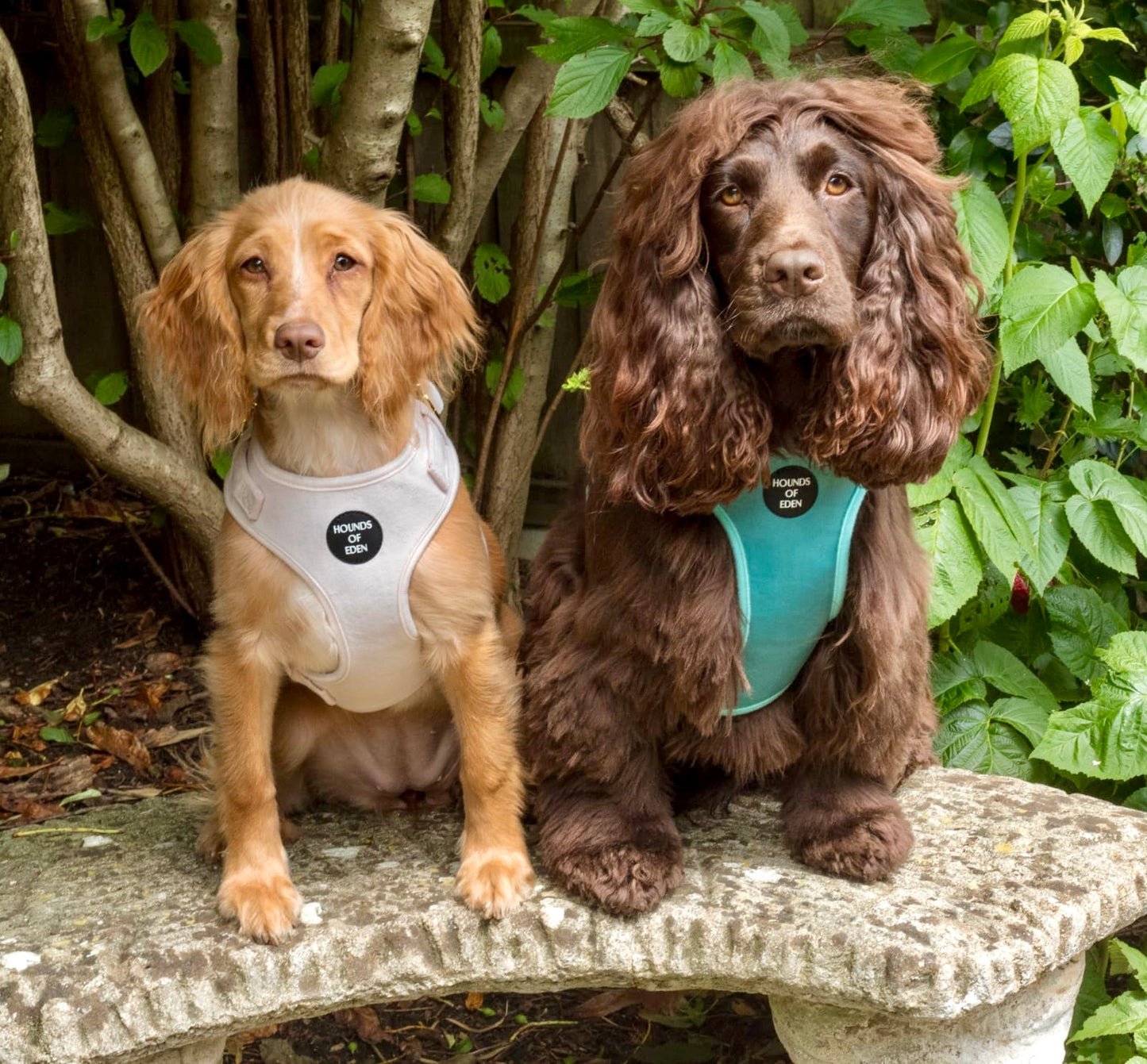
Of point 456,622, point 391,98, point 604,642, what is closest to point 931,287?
point 604,642

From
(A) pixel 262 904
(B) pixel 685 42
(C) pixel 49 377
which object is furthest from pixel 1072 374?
(C) pixel 49 377

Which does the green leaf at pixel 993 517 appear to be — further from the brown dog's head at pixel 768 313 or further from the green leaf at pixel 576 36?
the green leaf at pixel 576 36

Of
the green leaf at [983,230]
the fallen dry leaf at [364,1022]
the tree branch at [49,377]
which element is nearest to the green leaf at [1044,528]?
the green leaf at [983,230]

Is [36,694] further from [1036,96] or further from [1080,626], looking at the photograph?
[1036,96]

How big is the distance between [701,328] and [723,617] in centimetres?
49

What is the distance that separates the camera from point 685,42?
2.66 metres

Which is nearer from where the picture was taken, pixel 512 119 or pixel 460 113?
pixel 460 113

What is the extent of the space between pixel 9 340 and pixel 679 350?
1.63m

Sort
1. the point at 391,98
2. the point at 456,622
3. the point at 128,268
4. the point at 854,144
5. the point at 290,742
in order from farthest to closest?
1. the point at 128,268
2. the point at 391,98
3. the point at 290,742
4. the point at 456,622
5. the point at 854,144

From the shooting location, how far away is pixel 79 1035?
2268mm

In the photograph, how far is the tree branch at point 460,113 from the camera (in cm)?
329

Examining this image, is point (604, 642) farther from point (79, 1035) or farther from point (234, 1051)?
point (234, 1051)

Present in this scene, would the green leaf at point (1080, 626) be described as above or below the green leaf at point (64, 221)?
below

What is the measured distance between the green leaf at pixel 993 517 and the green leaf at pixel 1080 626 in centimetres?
26
